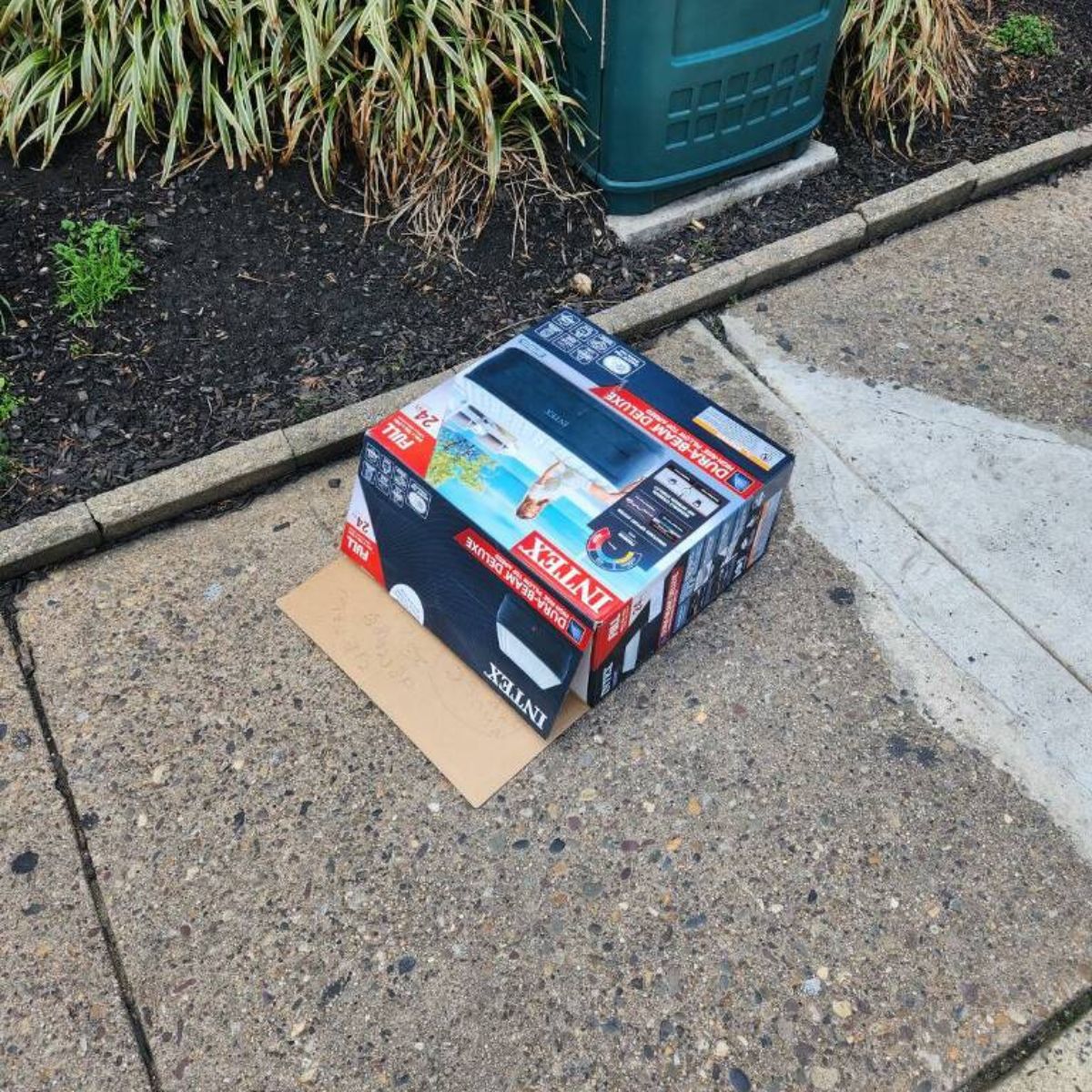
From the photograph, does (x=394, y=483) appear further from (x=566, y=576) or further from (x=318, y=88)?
(x=318, y=88)

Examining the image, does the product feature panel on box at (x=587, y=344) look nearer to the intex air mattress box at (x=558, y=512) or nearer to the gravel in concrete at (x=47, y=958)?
the intex air mattress box at (x=558, y=512)

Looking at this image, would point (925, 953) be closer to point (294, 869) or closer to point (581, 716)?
point (581, 716)

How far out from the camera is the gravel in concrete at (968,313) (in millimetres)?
2740

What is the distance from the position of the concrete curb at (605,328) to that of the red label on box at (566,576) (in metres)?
0.81

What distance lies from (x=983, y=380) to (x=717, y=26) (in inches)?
49.1

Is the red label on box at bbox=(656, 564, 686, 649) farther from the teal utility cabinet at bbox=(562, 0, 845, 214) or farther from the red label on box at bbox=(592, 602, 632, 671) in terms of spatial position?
the teal utility cabinet at bbox=(562, 0, 845, 214)

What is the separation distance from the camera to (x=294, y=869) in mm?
Answer: 1833

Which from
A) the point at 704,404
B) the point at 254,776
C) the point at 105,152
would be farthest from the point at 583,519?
the point at 105,152

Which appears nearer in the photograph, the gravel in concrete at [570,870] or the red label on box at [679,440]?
the gravel in concrete at [570,870]

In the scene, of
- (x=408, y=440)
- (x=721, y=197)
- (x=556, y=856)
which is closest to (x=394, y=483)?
(x=408, y=440)

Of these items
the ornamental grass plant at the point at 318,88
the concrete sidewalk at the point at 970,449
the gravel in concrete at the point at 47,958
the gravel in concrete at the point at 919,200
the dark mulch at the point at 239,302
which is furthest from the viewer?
the gravel in concrete at the point at 919,200

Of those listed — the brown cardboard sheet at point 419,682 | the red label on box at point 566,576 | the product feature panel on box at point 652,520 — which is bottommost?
the brown cardboard sheet at point 419,682

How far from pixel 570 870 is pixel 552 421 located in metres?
0.95

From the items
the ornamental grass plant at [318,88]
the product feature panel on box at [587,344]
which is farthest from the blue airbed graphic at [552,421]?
the ornamental grass plant at [318,88]
